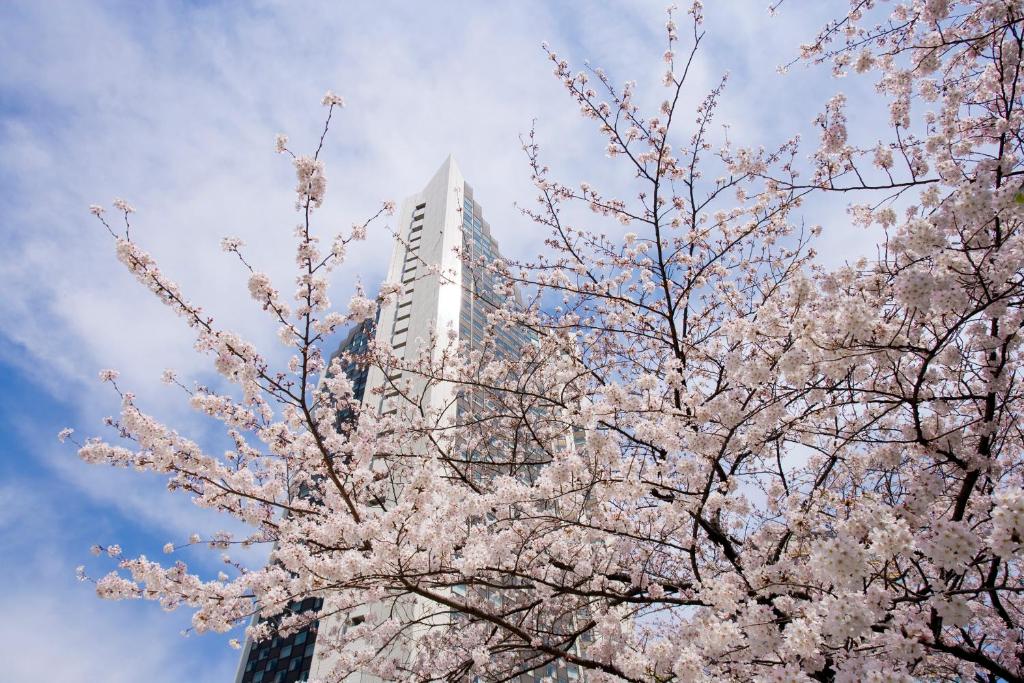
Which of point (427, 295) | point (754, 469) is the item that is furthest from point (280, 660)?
point (754, 469)

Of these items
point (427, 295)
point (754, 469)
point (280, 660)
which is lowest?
point (754, 469)

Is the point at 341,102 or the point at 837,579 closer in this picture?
the point at 837,579

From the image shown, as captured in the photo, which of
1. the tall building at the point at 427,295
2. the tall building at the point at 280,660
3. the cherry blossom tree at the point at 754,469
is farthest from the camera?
the tall building at the point at 280,660

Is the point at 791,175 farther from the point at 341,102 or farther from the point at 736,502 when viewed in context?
the point at 341,102

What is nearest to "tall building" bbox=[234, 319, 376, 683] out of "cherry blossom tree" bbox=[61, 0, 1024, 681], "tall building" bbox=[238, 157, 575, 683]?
"tall building" bbox=[238, 157, 575, 683]

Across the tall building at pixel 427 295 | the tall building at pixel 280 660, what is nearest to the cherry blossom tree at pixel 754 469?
the tall building at pixel 427 295

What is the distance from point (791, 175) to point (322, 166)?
18.8ft

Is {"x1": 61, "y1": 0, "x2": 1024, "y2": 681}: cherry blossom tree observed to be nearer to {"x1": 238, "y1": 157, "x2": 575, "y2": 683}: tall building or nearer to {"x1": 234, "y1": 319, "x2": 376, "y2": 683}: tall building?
{"x1": 238, "y1": 157, "x2": 575, "y2": 683}: tall building

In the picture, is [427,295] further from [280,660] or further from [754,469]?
[754,469]

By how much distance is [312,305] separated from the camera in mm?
5293

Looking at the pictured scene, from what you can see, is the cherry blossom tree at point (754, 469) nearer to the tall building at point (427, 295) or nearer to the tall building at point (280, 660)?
the tall building at point (427, 295)

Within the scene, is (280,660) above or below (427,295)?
below

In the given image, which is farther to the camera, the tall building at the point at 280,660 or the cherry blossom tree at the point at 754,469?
the tall building at the point at 280,660

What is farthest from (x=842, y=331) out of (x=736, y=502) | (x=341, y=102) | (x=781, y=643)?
(x=341, y=102)
